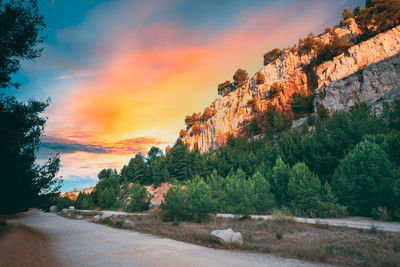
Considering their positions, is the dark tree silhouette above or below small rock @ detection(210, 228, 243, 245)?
above

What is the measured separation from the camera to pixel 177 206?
21.5 meters

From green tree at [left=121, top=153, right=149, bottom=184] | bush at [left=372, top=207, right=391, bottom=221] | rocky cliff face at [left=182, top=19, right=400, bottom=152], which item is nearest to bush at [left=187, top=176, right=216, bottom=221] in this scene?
bush at [left=372, top=207, right=391, bottom=221]

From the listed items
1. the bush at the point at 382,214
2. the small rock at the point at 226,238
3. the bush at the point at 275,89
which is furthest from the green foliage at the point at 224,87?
the small rock at the point at 226,238

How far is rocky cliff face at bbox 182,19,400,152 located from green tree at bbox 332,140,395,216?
27.9 metres

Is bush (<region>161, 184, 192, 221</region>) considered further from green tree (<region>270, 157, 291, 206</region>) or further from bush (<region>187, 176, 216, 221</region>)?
green tree (<region>270, 157, 291, 206</region>)

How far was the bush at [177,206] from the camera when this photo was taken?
2112 centimetres

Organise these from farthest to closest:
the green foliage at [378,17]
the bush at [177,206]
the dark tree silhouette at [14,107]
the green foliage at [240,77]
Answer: the green foliage at [240,77] < the green foliage at [378,17] < the bush at [177,206] < the dark tree silhouette at [14,107]

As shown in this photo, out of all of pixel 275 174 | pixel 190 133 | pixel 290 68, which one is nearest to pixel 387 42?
pixel 290 68

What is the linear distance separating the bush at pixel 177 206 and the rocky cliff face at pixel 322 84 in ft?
134

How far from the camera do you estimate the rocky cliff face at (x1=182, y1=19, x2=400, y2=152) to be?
42.8 m

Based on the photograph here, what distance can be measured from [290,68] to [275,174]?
58759 millimetres

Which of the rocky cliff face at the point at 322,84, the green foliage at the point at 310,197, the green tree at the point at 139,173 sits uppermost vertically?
the rocky cliff face at the point at 322,84

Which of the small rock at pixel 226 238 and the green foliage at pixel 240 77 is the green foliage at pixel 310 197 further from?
the green foliage at pixel 240 77

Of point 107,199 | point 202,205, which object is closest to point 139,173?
point 107,199
